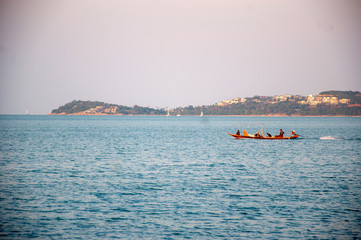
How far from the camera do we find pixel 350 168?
4806cm

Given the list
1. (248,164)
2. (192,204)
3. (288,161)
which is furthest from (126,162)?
(192,204)

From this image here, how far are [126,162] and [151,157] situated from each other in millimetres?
6760

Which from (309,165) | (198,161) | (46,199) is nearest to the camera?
(46,199)

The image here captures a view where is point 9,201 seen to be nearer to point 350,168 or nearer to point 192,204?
point 192,204

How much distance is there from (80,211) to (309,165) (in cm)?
3521

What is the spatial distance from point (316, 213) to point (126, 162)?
33136 mm

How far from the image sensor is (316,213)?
25.9 meters

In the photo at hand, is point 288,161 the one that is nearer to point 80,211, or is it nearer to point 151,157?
point 151,157

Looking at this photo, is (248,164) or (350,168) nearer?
(350,168)

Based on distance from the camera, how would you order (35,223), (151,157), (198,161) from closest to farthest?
(35,223) < (198,161) < (151,157)

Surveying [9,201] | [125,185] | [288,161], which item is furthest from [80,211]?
[288,161]

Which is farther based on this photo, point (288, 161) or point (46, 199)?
point (288, 161)

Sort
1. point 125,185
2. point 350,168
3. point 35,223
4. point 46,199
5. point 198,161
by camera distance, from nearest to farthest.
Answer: point 35,223
point 46,199
point 125,185
point 350,168
point 198,161

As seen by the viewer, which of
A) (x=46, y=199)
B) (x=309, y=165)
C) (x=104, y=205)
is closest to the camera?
(x=104, y=205)
